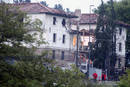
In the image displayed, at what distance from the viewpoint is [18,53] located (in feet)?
28.3

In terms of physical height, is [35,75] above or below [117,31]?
below

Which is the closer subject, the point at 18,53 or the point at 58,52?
the point at 18,53

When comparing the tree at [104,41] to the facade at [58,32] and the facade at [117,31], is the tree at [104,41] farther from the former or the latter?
the facade at [58,32]

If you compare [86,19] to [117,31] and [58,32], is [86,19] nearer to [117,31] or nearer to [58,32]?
[117,31]

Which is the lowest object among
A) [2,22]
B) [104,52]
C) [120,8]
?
[104,52]

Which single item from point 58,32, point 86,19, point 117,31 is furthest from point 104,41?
point 58,32

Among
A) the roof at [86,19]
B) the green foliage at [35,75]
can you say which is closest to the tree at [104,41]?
the roof at [86,19]

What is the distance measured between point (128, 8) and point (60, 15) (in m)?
21.7

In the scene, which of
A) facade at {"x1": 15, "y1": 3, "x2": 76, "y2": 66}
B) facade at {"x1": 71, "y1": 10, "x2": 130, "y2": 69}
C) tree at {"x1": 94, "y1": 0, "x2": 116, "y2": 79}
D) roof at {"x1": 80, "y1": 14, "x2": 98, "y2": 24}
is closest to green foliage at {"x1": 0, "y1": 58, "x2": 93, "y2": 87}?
facade at {"x1": 15, "y1": 3, "x2": 76, "y2": 66}

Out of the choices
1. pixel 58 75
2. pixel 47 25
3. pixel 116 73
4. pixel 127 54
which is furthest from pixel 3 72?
pixel 127 54

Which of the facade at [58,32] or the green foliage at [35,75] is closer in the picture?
the green foliage at [35,75]

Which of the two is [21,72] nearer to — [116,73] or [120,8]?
[116,73]

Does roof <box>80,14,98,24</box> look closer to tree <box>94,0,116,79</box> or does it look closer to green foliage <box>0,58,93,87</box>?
tree <box>94,0,116,79</box>

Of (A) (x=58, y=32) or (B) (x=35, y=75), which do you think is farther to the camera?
(A) (x=58, y=32)
